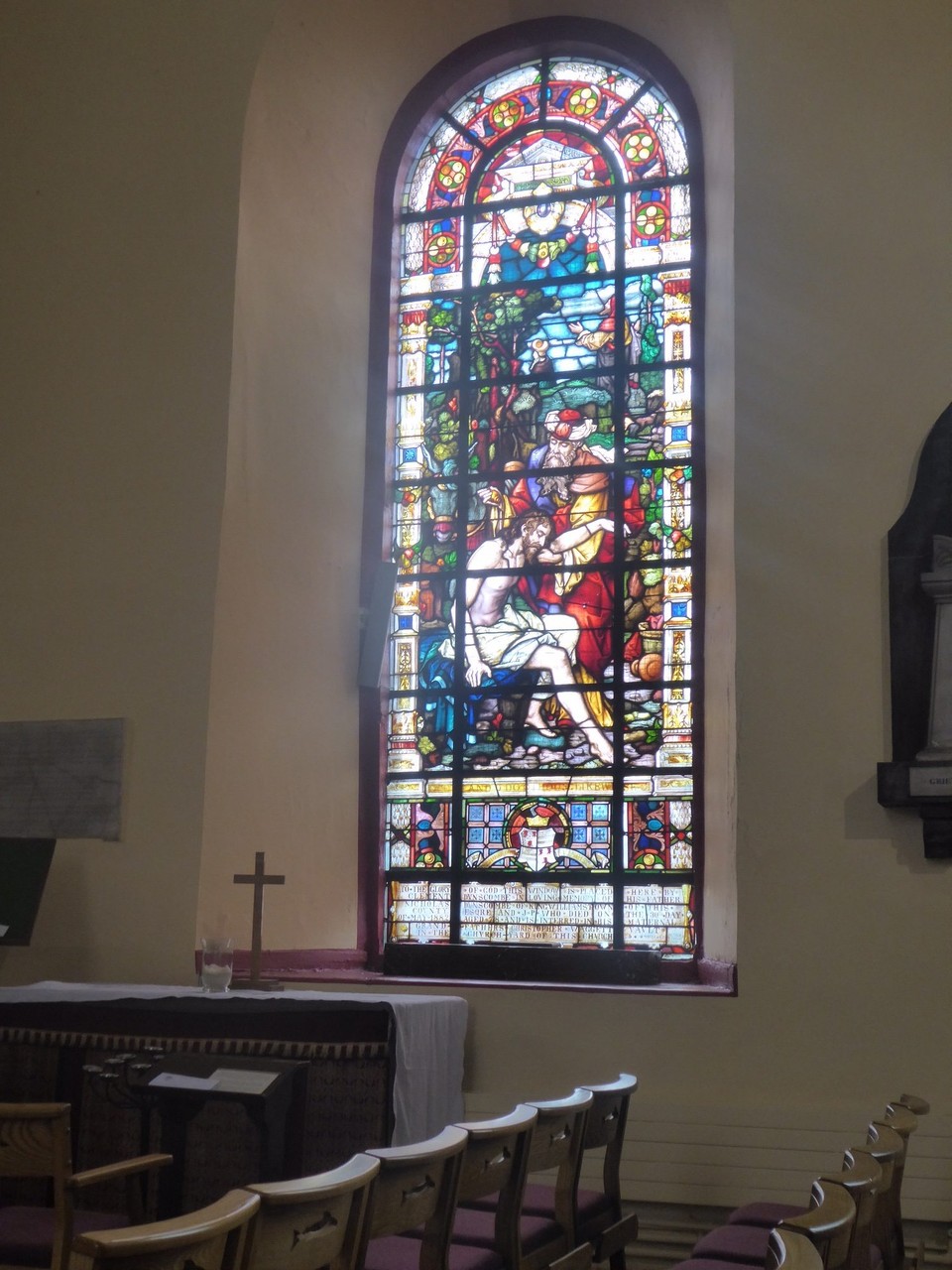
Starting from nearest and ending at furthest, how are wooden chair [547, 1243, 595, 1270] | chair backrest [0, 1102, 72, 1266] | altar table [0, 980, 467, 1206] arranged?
1. chair backrest [0, 1102, 72, 1266]
2. wooden chair [547, 1243, 595, 1270]
3. altar table [0, 980, 467, 1206]

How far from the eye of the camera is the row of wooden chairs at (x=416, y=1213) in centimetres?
208

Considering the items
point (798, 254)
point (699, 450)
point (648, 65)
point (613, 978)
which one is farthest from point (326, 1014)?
point (648, 65)

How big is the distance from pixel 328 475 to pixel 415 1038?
2899 mm

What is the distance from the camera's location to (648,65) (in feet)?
22.9

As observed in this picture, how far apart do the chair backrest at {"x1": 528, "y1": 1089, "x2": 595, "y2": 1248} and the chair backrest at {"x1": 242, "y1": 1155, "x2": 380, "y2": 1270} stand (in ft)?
2.83

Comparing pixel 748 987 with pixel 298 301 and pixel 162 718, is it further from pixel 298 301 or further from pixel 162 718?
pixel 298 301

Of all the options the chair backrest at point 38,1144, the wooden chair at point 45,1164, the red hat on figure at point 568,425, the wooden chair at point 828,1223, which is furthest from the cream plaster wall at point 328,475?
the wooden chair at point 828,1223

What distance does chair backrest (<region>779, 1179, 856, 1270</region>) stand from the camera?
2182 millimetres

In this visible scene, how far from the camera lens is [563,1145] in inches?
140

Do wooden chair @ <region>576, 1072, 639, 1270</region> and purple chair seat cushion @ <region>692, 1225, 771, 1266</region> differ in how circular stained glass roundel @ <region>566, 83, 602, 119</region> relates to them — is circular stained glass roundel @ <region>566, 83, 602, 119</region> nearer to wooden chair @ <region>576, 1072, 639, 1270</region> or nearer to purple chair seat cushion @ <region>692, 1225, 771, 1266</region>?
wooden chair @ <region>576, 1072, 639, 1270</region>

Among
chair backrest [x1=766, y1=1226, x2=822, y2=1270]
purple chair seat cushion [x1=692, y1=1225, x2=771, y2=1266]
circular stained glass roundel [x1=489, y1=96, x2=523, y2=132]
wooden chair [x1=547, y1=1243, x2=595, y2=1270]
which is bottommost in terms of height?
wooden chair [x1=547, y1=1243, x2=595, y2=1270]

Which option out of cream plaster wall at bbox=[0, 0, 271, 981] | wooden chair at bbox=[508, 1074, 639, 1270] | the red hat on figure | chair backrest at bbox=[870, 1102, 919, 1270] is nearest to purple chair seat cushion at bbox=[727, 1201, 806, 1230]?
wooden chair at bbox=[508, 1074, 639, 1270]

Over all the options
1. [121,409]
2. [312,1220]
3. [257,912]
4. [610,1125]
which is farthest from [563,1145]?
[121,409]

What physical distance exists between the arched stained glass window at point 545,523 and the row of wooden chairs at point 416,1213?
1782 millimetres
